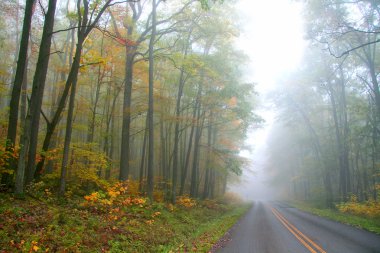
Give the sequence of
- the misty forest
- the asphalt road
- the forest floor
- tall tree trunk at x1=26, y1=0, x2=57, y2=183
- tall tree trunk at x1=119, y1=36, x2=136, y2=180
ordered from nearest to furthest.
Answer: the forest floor, the asphalt road, the misty forest, tall tree trunk at x1=26, y1=0, x2=57, y2=183, tall tree trunk at x1=119, y1=36, x2=136, y2=180

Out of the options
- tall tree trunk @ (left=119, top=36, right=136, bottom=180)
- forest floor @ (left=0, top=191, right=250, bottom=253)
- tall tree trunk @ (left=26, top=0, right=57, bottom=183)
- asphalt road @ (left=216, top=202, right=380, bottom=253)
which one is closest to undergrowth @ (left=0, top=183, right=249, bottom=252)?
forest floor @ (left=0, top=191, right=250, bottom=253)

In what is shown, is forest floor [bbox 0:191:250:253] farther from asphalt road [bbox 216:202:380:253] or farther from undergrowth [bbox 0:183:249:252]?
asphalt road [bbox 216:202:380:253]

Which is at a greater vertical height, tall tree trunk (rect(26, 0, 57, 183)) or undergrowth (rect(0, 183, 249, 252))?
tall tree trunk (rect(26, 0, 57, 183))

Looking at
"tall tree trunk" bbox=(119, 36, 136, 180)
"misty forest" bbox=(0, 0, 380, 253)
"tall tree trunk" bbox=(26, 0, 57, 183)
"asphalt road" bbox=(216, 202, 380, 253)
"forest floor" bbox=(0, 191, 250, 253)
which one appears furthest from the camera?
"tall tree trunk" bbox=(119, 36, 136, 180)

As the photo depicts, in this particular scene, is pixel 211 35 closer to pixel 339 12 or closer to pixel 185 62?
pixel 185 62

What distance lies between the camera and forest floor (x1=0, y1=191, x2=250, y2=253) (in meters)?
5.73

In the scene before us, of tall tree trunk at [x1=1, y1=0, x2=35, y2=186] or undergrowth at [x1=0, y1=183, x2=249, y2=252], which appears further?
tall tree trunk at [x1=1, y1=0, x2=35, y2=186]

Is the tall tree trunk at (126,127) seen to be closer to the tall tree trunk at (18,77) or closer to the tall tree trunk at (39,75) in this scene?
the tall tree trunk at (39,75)

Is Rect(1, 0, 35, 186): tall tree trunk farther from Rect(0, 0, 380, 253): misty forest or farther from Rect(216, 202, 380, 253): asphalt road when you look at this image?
Rect(216, 202, 380, 253): asphalt road

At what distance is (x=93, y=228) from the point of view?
7.27 m

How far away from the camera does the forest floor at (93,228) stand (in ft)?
18.8

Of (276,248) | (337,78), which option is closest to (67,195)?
(276,248)

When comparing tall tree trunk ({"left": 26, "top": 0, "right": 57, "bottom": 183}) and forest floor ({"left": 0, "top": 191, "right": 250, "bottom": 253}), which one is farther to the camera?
tall tree trunk ({"left": 26, "top": 0, "right": 57, "bottom": 183})

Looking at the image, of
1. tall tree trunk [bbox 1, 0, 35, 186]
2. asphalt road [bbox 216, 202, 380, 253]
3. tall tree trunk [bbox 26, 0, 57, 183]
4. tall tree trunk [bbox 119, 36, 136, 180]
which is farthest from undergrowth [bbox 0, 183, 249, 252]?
tall tree trunk [bbox 119, 36, 136, 180]
